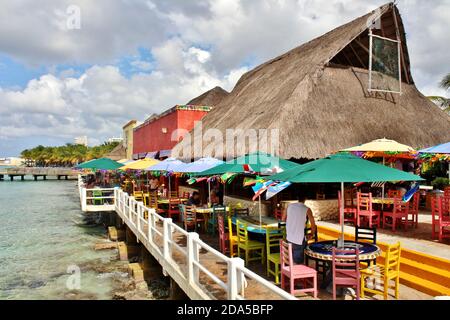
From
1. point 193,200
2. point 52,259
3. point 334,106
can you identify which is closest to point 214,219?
point 193,200

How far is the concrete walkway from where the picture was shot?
21.3 feet

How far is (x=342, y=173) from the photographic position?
518 centimetres

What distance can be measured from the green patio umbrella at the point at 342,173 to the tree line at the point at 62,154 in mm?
82122

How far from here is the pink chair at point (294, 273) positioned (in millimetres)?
5152

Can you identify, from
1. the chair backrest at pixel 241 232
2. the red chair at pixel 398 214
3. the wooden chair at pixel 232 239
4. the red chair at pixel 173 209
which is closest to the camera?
the chair backrest at pixel 241 232

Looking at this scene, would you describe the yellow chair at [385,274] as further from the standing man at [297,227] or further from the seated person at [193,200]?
the seated person at [193,200]

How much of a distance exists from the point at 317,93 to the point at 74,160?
86.0 m

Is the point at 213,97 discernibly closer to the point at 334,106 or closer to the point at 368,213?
the point at 334,106

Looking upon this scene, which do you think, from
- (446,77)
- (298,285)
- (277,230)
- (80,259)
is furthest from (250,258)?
(446,77)

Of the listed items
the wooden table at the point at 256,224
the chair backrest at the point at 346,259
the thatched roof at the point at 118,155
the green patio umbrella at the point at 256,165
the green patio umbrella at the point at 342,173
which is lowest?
the chair backrest at the point at 346,259

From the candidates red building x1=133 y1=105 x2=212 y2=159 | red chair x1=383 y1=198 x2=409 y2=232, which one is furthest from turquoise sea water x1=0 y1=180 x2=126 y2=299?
red chair x1=383 y1=198 x2=409 y2=232

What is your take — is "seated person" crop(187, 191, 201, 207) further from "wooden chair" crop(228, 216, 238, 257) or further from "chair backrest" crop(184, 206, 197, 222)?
"wooden chair" crop(228, 216, 238, 257)

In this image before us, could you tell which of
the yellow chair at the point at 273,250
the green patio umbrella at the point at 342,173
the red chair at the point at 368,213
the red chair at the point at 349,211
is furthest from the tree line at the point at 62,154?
the green patio umbrella at the point at 342,173

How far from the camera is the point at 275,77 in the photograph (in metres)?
17.3
